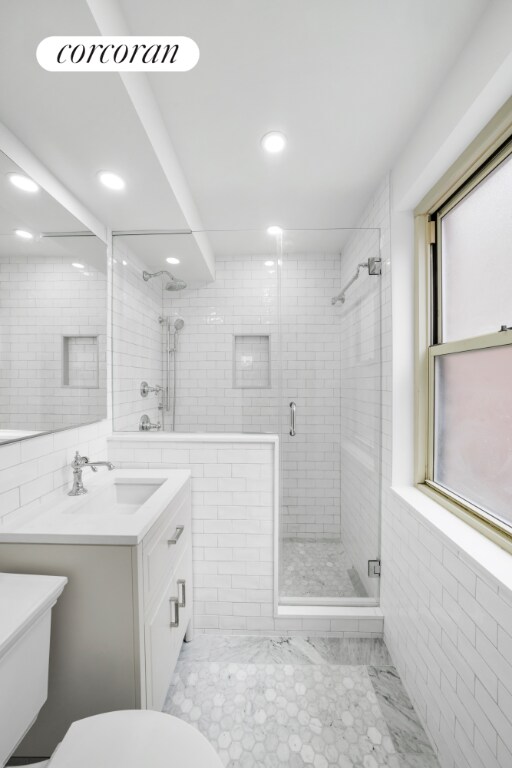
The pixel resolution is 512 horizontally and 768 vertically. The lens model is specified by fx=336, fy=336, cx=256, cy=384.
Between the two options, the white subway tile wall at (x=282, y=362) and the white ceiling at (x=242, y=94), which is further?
the white subway tile wall at (x=282, y=362)

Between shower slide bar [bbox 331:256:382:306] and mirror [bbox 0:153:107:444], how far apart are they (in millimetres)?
1414

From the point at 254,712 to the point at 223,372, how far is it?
1641 millimetres

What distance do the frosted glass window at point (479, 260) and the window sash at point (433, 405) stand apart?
5 centimetres

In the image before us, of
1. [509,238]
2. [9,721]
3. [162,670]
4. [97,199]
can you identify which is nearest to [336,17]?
[509,238]

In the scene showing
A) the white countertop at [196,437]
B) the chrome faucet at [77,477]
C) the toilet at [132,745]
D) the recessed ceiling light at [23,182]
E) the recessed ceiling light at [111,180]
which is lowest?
the toilet at [132,745]

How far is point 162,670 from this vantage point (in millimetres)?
1336

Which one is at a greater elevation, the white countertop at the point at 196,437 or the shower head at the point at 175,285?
the shower head at the point at 175,285

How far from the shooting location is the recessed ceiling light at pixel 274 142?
1.57m

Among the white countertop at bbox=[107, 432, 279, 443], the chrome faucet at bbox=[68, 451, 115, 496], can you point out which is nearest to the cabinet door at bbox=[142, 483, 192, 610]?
the white countertop at bbox=[107, 432, 279, 443]

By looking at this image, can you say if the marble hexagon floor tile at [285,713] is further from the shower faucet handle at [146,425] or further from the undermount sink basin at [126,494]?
the shower faucet handle at [146,425]

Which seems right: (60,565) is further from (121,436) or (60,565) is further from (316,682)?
(316,682)

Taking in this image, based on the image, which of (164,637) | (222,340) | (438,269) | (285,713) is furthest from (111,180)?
(285,713)

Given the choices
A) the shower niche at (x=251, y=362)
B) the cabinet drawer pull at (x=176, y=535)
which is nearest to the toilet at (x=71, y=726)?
the cabinet drawer pull at (x=176, y=535)

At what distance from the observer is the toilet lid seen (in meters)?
0.79
